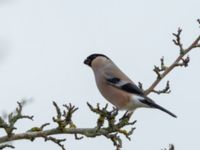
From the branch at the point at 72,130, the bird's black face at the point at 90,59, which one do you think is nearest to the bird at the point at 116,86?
the bird's black face at the point at 90,59

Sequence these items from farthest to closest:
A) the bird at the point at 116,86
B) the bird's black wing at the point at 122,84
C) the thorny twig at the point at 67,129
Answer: the bird's black wing at the point at 122,84, the bird at the point at 116,86, the thorny twig at the point at 67,129

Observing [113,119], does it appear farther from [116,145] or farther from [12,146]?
[12,146]

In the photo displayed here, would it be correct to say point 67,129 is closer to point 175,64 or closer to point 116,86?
point 175,64

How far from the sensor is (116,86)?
6.59 m

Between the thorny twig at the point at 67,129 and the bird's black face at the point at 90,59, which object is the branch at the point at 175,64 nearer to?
the thorny twig at the point at 67,129

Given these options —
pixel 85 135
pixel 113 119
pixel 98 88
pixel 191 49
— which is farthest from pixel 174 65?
pixel 98 88

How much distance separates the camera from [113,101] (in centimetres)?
632

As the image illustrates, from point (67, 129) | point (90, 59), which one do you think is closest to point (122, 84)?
point (90, 59)

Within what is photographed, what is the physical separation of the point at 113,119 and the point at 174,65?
0.99 m

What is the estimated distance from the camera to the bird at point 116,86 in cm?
591

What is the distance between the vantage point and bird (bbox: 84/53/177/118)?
19.4 ft

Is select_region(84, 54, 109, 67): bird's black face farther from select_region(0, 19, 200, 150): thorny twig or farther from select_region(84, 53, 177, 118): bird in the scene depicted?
select_region(0, 19, 200, 150): thorny twig

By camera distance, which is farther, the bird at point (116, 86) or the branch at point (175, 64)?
the bird at point (116, 86)

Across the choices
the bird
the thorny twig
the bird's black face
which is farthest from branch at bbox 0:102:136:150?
the bird's black face
